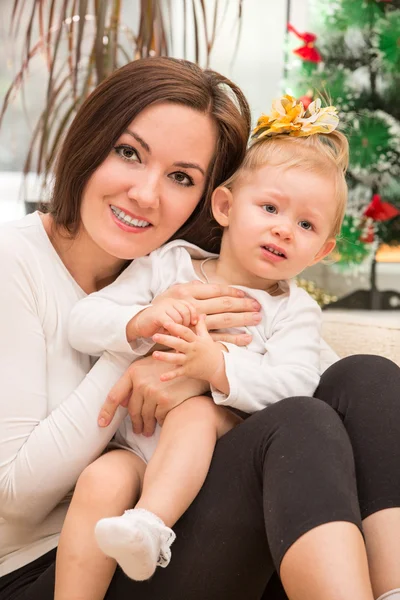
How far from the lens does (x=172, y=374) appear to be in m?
1.20

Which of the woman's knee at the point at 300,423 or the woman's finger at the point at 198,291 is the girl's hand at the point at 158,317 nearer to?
the woman's finger at the point at 198,291

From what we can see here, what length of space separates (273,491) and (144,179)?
1.99 feet

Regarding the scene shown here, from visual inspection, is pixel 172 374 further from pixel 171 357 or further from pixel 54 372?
pixel 54 372

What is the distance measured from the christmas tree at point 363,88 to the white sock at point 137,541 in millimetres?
2908

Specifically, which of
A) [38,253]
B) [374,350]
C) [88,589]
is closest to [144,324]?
[38,253]

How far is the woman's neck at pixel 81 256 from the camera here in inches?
55.1

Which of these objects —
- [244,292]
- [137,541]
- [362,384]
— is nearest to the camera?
[137,541]

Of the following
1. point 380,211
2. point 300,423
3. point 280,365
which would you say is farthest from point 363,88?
point 300,423

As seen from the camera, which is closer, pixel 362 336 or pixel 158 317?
pixel 158 317

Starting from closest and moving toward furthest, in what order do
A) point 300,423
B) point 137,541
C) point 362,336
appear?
1. point 137,541
2. point 300,423
3. point 362,336

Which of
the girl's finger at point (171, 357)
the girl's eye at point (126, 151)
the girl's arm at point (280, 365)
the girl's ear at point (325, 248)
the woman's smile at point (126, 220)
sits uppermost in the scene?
the girl's eye at point (126, 151)

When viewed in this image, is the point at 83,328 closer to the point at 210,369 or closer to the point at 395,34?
the point at 210,369

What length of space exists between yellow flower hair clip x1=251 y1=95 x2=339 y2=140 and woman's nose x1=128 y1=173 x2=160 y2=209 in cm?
27

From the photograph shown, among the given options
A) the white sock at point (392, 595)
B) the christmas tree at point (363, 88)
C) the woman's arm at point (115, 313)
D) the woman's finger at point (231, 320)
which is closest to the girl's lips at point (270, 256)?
the woman's finger at point (231, 320)
